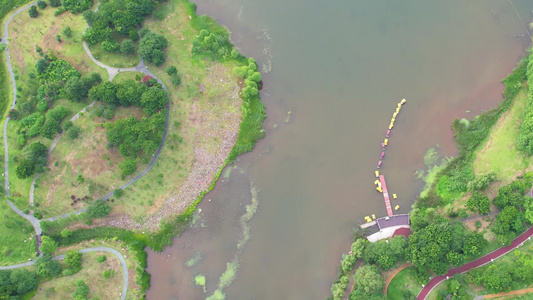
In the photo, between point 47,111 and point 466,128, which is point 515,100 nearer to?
point 466,128

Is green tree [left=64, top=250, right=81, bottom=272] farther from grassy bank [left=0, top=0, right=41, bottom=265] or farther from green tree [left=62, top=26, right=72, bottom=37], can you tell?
green tree [left=62, top=26, right=72, bottom=37]

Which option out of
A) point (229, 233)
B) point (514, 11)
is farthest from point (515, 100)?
point (229, 233)

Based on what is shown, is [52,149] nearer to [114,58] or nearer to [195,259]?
[114,58]

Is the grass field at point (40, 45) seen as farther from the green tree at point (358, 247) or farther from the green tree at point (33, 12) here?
the green tree at point (358, 247)

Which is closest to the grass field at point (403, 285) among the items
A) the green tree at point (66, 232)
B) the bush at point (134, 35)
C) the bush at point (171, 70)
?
the bush at point (171, 70)

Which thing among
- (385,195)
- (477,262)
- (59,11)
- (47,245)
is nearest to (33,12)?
(59,11)

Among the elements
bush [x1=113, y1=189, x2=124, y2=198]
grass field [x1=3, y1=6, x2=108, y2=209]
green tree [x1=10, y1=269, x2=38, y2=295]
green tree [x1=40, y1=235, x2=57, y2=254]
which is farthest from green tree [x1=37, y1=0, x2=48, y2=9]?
green tree [x1=10, y1=269, x2=38, y2=295]
